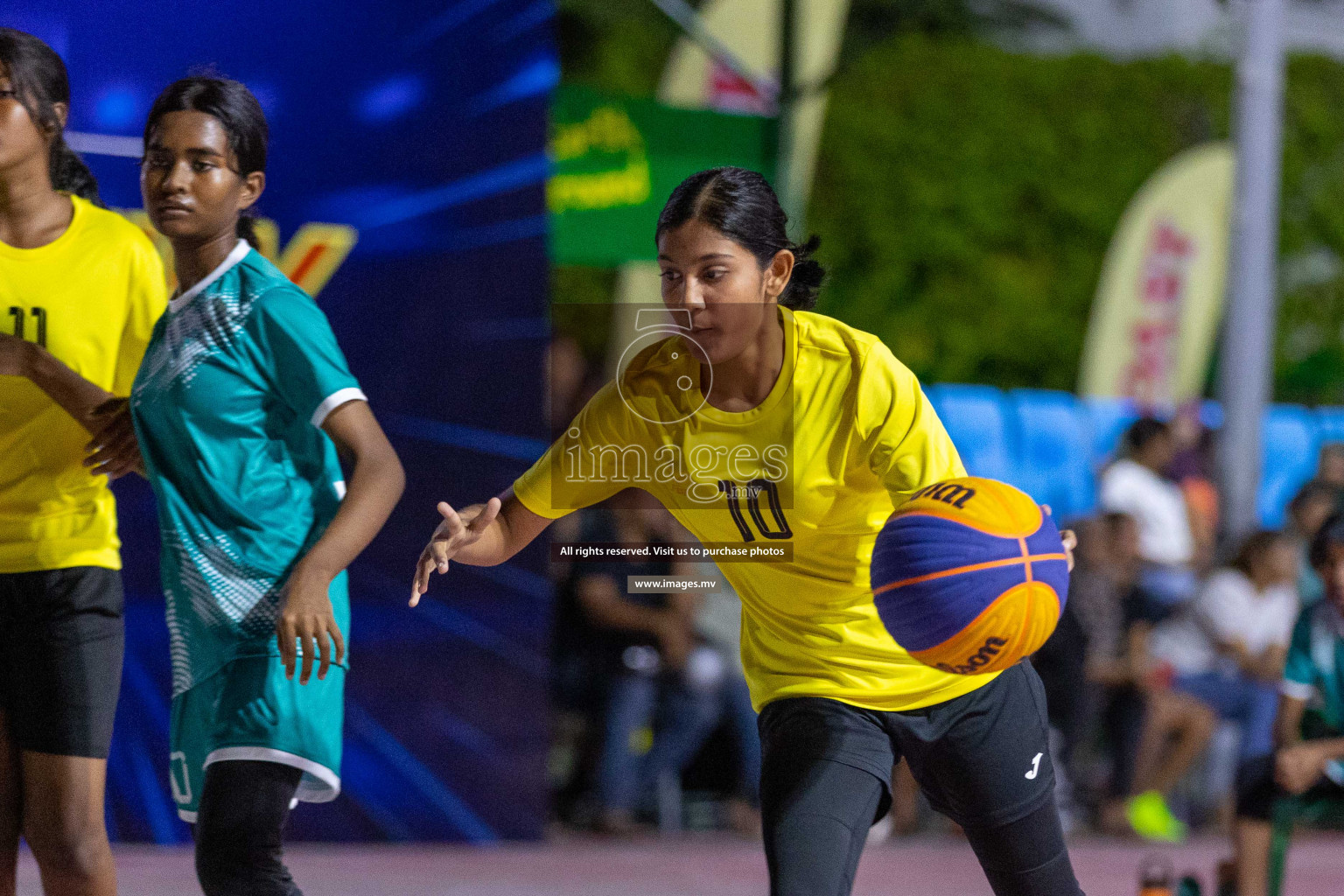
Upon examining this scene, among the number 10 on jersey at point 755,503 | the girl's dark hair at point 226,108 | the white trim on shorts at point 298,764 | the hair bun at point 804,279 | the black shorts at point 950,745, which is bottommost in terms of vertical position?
the white trim on shorts at point 298,764

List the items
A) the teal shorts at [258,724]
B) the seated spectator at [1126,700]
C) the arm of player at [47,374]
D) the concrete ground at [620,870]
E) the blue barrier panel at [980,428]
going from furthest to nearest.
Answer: the blue barrier panel at [980,428], the seated spectator at [1126,700], the concrete ground at [620,870], the arm of player at [47,374], the teal shorts at [258,724]

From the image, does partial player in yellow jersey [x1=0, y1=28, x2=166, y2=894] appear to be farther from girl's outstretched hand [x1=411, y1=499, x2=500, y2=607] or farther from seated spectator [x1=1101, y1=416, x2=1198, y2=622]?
seated spectator [x1=1101, y1=416, x2=1198, y2=622]

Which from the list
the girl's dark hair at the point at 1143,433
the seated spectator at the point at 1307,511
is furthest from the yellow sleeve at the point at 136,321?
the girl's dark hair at the point at 1143,433

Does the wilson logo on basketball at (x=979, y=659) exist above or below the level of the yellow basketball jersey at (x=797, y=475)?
below

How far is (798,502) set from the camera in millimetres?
3098

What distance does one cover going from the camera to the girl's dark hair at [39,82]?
327 cm

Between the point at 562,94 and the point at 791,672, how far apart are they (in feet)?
19.2

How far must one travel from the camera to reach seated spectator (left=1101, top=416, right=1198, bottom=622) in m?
8.60

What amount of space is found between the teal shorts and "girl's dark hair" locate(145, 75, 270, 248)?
3.48 feet

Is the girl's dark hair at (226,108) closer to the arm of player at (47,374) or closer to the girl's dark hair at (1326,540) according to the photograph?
the arm of player at (47,374)

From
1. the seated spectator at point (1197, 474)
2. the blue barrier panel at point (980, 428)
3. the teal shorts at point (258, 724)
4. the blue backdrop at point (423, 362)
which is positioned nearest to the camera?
the teal shorts at point (258, 724)

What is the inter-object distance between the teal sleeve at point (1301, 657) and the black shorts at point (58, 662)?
12.1 feet

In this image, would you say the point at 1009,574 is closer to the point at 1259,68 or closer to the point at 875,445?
the point at 875,445

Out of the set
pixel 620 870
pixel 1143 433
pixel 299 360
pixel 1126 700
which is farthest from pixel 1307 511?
pixel 299 360
